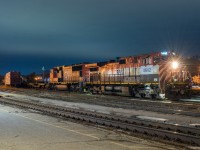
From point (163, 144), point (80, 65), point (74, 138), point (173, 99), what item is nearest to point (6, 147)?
point (74, 138)

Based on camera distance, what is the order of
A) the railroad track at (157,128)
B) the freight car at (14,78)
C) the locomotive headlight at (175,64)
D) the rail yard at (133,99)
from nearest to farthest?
the railroad track at (157,128), the rail yard at (133,99), the locomotive headlight at (175,64), the freight car at (14,78)

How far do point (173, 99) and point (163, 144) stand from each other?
17.3 meters

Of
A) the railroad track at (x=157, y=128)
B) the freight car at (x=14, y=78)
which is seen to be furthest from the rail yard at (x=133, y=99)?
the freight car at (x=14, y=78)

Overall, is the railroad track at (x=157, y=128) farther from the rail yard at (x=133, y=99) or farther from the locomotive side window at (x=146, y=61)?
the locomotive side window at (x=146, y=61)

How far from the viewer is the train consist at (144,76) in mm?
26297

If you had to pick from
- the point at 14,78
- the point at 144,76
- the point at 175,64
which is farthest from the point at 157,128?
the point at 14,78

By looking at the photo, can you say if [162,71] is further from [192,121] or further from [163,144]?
[163,144]

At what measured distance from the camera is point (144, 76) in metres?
28.9

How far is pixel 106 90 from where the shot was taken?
3522cm

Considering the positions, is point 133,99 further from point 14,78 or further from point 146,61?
point 14,78

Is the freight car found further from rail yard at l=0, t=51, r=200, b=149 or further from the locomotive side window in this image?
the locomotive side window

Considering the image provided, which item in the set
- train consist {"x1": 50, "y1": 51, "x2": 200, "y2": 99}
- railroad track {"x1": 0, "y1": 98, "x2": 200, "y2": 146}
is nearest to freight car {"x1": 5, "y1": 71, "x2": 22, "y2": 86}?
train consist {"x1": 50, "y1": 51, "x2": 200, "y2": 99}

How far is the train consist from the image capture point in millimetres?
26297

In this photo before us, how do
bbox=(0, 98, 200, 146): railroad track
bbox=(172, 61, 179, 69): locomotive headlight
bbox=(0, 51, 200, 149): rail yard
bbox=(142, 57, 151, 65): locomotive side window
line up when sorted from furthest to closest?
bbox=(142, 57, 151, 65): locomotive side window, bbox=(172, 61, 179, 69): locomotive headlight, bbox=(0, 51, 200, 149): rail yard, bbox=(0, 98, 200, 146): railroad track
